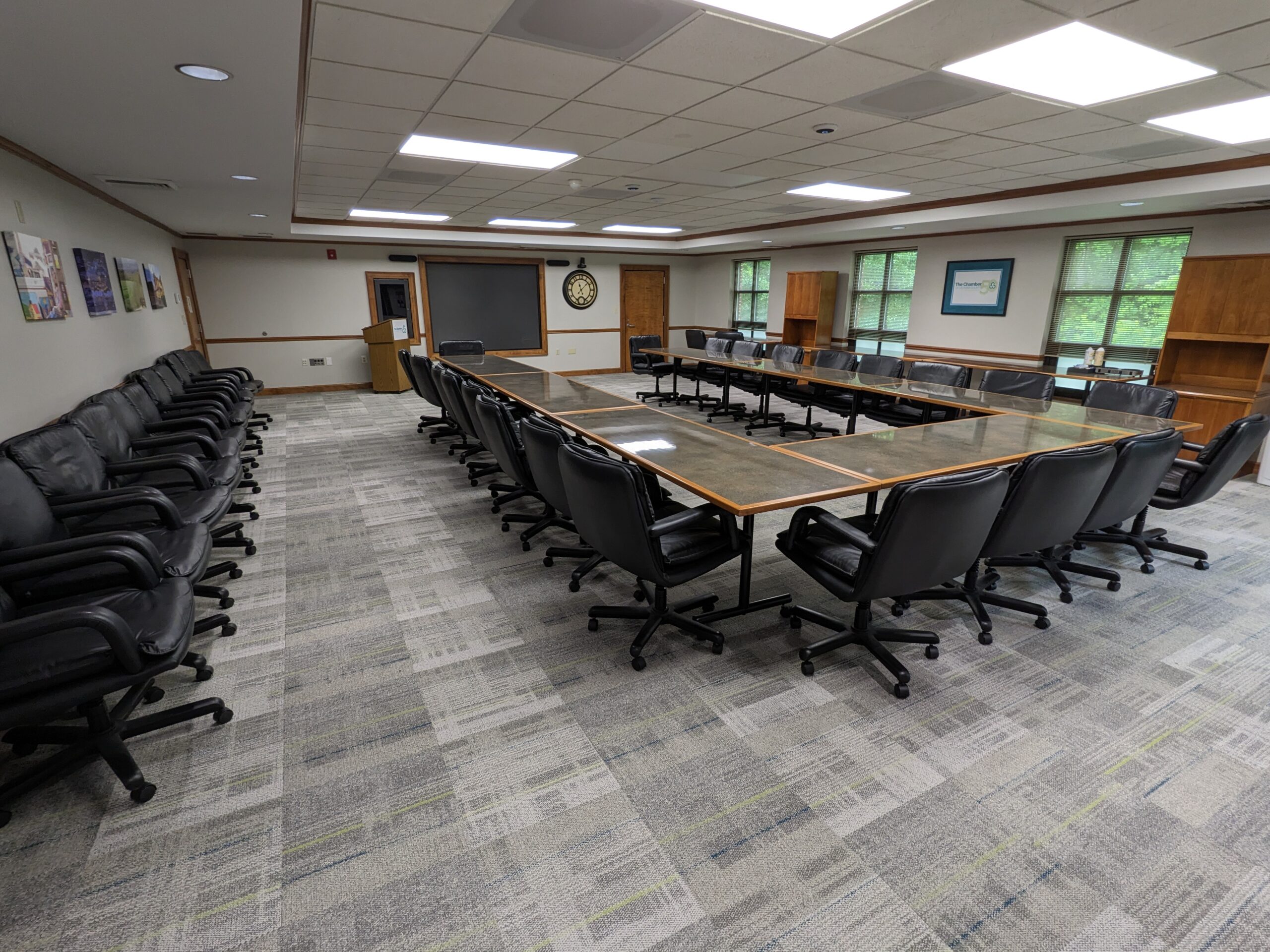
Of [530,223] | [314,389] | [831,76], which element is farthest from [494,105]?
[314,389]

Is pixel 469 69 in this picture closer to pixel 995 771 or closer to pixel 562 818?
pixel 562 818

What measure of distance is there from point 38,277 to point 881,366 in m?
6.79

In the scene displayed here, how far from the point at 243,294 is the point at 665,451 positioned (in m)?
8.86

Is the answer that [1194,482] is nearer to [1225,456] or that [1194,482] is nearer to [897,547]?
[1225,456]

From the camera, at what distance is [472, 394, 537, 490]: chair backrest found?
11.2 ft

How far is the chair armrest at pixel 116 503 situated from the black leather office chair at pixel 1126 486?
349 cm

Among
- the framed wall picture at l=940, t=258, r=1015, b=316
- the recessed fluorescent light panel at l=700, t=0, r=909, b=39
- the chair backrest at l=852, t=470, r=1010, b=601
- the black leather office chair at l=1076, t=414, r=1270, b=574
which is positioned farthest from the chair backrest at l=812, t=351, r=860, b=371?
the chair backrest at l=852, t=470, r=1010, b=601

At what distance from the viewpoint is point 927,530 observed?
2.10m

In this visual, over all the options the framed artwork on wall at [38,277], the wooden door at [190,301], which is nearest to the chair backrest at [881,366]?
the framed artwork on wall at [38,277]

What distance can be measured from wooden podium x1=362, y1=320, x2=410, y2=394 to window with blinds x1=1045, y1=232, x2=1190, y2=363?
864 cm

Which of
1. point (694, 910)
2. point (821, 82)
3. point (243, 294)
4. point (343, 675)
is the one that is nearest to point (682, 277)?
point (243, 294)

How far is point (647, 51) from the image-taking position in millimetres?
2561

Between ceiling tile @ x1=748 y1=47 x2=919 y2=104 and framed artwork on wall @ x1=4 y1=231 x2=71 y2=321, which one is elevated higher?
ceiling tile @ x1=748 y1=47 x2=919 y2=104

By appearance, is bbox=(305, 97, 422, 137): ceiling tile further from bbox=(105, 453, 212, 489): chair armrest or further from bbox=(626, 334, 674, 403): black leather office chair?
bbox=(626, 334, 674, 403): black leather office chair
